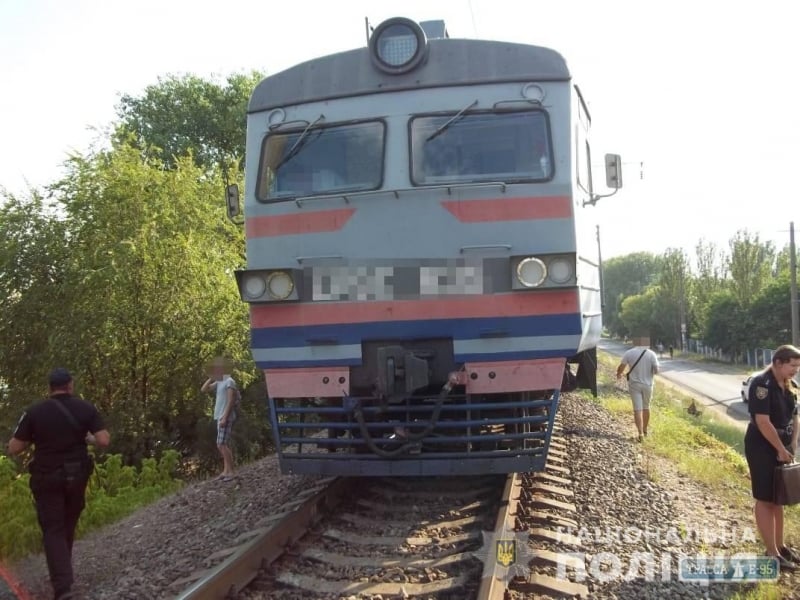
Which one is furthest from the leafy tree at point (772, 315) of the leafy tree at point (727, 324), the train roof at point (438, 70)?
the train roof at point (438, 70)

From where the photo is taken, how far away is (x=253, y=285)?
5910 mm

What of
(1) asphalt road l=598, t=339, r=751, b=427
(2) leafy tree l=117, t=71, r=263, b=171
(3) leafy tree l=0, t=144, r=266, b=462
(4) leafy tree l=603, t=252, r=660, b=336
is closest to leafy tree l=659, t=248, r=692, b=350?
(1) asphalt road l=598, t=339, r=751, b=427

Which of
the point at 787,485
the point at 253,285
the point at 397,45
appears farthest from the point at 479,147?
the point at 787,485

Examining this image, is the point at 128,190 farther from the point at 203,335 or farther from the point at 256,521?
the point at 256,521

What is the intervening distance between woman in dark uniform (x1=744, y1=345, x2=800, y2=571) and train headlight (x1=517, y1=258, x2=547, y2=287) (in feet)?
5.18

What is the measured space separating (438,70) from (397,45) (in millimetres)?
394

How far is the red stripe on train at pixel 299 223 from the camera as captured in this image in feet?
19.2

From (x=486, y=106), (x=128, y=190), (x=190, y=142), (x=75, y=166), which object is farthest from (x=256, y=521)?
(x=190, y=142)

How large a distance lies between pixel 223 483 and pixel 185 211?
8124mm

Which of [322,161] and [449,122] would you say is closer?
[449,122]

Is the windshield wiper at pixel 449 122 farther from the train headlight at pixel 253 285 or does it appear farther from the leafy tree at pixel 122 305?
the leafy tree at pixel 122 305

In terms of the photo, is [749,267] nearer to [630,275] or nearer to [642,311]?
[642,311]

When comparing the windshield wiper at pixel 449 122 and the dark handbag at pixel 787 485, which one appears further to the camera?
the windshield wiper at pixel 449 122

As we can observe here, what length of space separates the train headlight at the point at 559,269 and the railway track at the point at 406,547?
5.46 ft
